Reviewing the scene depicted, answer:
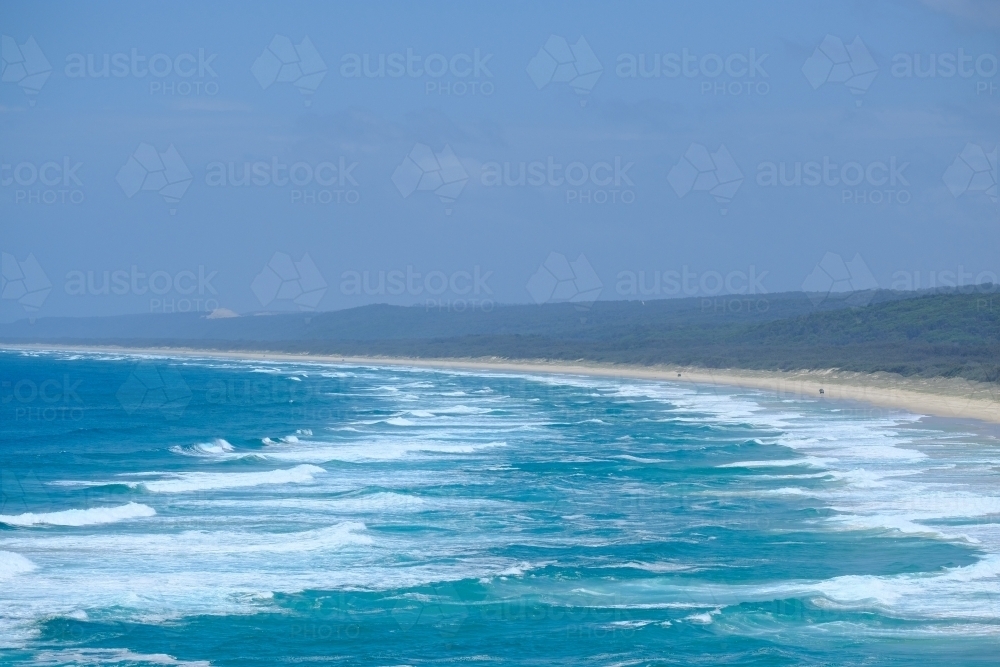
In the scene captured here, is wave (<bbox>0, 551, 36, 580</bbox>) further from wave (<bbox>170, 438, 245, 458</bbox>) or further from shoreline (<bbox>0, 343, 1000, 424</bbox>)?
shoreline (<bbox>0, 343, 1000, 424</bbox>)

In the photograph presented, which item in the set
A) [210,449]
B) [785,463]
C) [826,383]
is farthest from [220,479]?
[826,383]

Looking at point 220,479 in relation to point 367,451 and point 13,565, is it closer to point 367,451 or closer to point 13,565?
point 367,451

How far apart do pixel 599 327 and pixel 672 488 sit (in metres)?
127

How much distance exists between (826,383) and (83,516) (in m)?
44.0

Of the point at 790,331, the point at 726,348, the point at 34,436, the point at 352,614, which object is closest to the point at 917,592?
the point at 352,614

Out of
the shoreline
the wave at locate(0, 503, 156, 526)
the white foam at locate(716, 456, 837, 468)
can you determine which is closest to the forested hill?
the shoreline

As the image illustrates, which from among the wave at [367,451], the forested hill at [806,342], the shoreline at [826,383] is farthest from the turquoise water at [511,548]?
the forested hill at [806,342]

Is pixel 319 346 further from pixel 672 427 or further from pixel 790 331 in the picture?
pixel 672 427

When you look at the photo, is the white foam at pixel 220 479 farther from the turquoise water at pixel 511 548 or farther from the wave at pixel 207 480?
the turquoise water at pixel 511 548

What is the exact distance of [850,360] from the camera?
61812 millimetres

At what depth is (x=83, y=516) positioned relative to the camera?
2062 centimetres

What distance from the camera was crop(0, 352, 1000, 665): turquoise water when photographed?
42.0ft

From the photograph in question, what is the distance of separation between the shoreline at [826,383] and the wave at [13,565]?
2786 centimetres

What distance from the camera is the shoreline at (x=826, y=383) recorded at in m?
41.5
